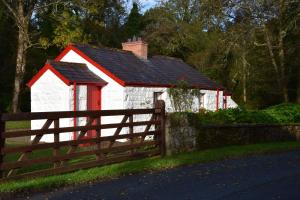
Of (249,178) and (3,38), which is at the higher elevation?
(3,38)

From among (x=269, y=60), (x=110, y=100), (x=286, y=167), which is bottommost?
(x=286, y=167)

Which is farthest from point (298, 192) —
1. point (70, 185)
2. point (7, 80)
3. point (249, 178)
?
point (7, 80)

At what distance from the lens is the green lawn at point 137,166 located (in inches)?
371

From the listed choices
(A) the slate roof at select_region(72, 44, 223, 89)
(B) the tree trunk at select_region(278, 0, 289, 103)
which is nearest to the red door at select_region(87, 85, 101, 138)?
(A) the slate roof at select_region(72, 44, 223, 89)

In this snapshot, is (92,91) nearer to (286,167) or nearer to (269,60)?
(286,167)

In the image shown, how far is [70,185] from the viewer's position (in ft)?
32.3

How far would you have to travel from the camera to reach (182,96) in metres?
A: 24.1

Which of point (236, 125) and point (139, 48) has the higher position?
point (139, 48)

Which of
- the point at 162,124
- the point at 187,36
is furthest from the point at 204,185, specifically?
the point at 187,36

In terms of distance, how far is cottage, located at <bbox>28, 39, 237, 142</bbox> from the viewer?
2062 cm

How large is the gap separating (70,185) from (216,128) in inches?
321

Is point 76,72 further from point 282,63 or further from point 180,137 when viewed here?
point 282,63

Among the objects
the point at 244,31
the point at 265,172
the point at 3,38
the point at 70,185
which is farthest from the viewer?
the point at 3,38

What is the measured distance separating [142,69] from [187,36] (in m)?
26.7
